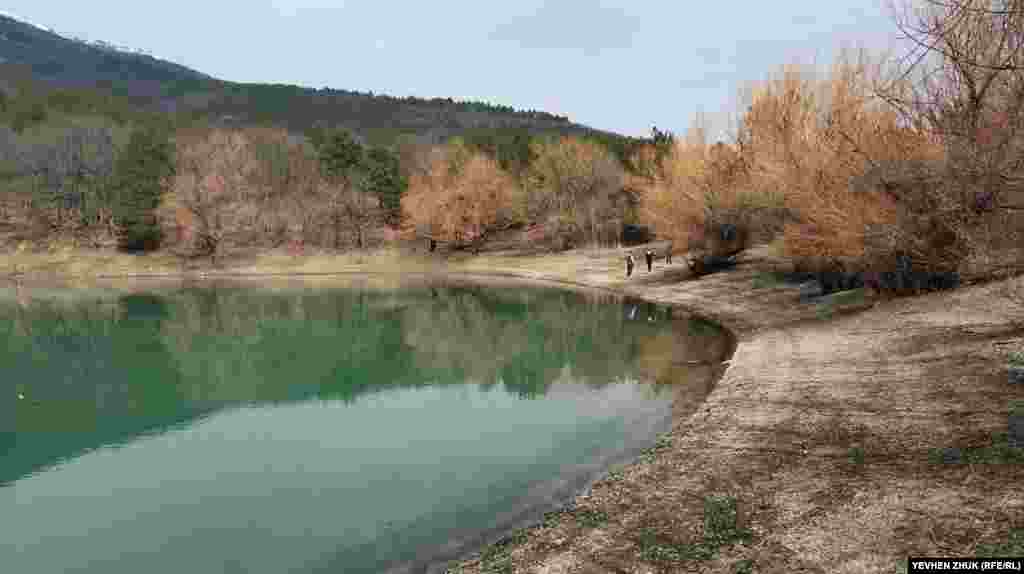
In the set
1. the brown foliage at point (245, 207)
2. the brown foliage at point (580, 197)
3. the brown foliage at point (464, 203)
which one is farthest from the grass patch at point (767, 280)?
the brown foliage at point (245, 207)

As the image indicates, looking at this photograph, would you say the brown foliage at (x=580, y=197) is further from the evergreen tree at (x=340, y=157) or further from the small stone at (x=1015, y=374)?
the small stone at (x=1015, y=374)

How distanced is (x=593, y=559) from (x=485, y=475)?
7.08m

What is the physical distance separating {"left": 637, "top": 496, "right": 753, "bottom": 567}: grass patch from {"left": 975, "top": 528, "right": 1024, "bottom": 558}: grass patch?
10.9ft

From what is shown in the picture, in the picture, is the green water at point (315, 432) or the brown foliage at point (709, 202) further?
the brown foliage at point (709, 202)

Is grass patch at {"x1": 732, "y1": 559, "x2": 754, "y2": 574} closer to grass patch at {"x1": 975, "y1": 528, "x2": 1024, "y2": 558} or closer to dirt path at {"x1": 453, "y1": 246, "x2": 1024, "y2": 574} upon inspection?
dirt path at {"x1": 453, "y1": 246, "x2": 1024, "y2": 574}

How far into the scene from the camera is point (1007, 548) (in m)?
9.27

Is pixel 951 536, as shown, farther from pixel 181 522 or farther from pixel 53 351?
pixel 53 351

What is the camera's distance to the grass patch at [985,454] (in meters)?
12.2

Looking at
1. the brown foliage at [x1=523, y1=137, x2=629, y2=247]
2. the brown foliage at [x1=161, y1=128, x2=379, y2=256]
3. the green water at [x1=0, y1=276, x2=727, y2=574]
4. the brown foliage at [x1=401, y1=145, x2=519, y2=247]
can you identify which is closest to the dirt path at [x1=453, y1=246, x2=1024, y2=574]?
the green water at [x1=0, y1=276, x2=727, y2=574]

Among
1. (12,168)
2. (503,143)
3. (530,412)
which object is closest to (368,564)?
(530,412)

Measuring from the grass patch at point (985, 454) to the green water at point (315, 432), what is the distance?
766 cm

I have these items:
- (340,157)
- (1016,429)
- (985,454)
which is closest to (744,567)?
(985,454)

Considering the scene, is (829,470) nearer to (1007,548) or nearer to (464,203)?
(1007,548)

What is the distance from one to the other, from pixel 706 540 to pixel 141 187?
111957 mm
